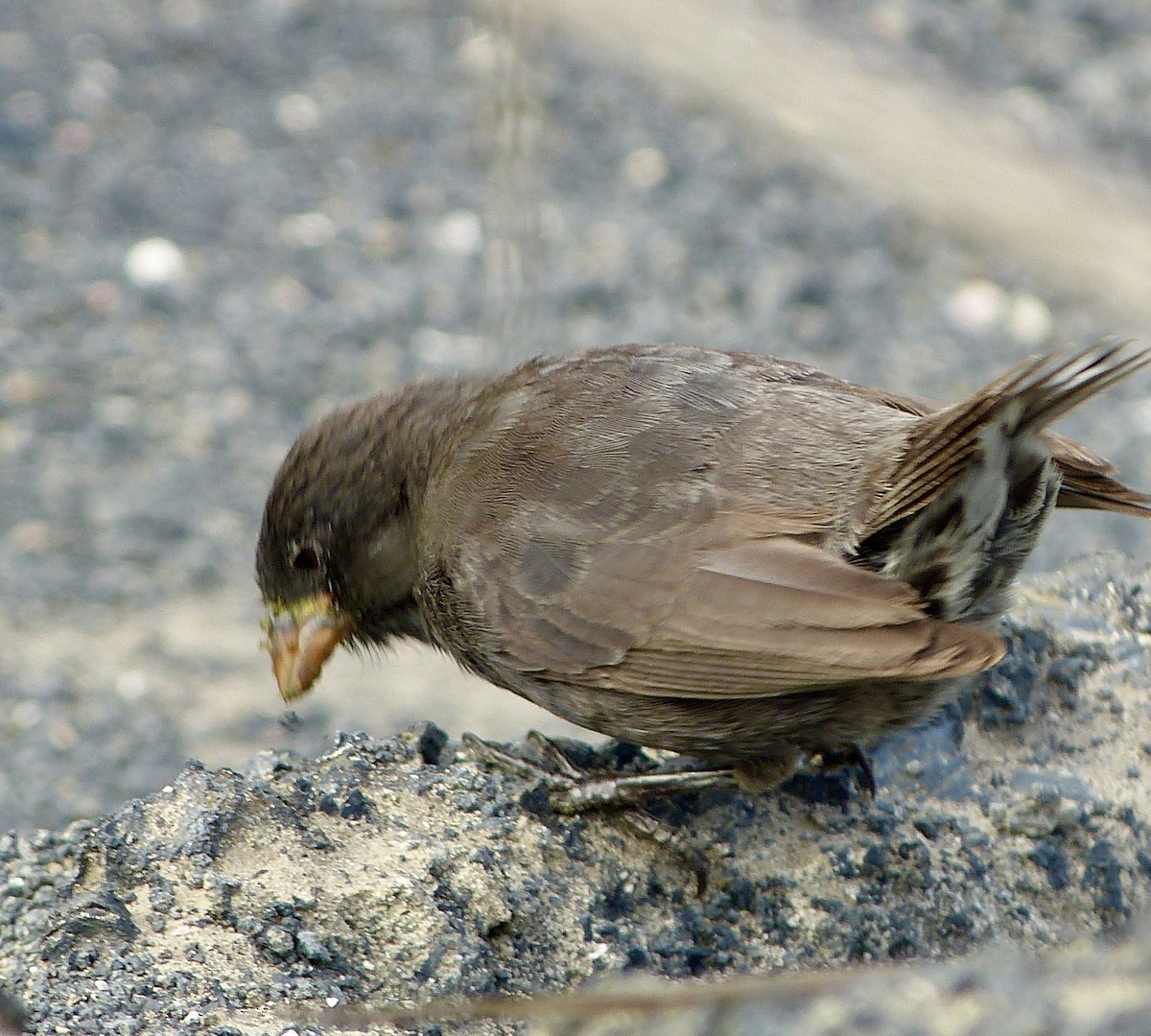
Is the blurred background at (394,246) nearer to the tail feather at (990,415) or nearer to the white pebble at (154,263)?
the white pebble at (154,263)

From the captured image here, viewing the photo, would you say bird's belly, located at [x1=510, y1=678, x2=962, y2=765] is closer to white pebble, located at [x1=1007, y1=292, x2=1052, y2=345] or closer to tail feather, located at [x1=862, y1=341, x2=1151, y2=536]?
tail feather, located at [x1=862, y1=341, x2=1151, y2=536]

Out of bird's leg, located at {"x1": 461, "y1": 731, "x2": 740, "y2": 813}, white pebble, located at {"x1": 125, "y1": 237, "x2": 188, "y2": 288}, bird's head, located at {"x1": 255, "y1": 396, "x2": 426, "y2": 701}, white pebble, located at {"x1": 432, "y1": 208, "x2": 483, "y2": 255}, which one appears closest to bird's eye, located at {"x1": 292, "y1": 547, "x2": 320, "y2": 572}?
bird's head, located at {"x1": 255, "y1": 396, "x2": 426, "y2": 701}

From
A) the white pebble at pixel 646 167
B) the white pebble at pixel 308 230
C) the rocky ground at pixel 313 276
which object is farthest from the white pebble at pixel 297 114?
the white pebble at pixel 646 167

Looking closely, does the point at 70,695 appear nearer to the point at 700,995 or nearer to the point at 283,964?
the point at 283,964

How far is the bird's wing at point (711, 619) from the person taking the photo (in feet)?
12.1

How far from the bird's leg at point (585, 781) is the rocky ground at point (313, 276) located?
778 mm

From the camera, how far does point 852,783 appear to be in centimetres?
412

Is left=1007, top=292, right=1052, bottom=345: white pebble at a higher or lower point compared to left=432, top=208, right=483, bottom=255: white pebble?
higher

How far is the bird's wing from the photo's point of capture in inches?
145

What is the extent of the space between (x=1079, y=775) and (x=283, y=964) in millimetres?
2057

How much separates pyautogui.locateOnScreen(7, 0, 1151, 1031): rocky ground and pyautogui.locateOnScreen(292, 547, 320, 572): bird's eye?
421mm

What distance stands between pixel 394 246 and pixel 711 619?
5277mm

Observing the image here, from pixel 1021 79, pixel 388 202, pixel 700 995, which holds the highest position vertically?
A: pixel 700 995

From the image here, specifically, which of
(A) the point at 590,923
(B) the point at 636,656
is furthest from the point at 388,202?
(A) the point at 590,923
